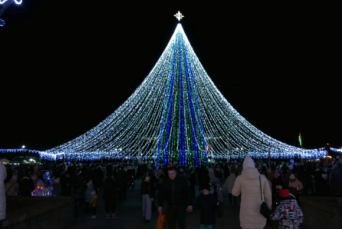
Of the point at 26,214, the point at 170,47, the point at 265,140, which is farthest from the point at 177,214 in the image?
the point at 265,140

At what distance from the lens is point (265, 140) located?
1347 inches

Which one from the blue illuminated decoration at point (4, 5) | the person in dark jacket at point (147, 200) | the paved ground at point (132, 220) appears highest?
the blue illuminated decoration at point (4, 5)

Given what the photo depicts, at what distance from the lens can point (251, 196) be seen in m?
5.12

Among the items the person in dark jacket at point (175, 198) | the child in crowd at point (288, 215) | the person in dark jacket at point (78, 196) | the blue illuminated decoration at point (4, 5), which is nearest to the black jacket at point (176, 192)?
the person in dark jacket at point (175, 198)

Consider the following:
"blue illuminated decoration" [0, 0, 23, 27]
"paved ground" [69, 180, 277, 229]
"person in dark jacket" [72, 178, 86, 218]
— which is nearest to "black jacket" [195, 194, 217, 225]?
"paved ground" [69, 180, 277, 229]

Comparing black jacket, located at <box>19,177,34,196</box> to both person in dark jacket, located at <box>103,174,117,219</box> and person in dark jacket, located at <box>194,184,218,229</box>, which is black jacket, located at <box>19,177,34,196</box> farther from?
person in dark jacket, located at <box>194,184,218,229</box>

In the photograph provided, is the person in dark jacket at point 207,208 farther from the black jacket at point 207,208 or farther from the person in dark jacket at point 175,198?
the person in dark jacket at point 175,198

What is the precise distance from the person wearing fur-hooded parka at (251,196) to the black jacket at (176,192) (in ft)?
4.63

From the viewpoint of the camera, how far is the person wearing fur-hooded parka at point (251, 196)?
197 inches

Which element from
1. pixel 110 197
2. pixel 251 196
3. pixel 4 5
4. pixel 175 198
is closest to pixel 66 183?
pixel 110 197

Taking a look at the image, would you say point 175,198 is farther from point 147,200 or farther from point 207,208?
point 147,200

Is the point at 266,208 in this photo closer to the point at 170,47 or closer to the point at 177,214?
the point at 177,214

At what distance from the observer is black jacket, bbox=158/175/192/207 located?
6.41 meters

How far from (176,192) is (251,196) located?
1698mm
